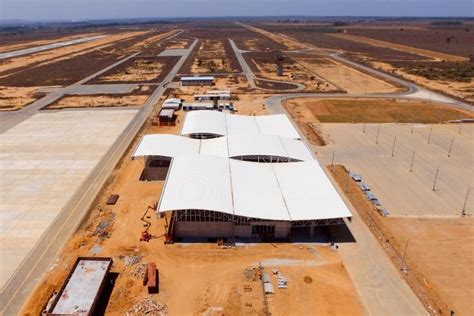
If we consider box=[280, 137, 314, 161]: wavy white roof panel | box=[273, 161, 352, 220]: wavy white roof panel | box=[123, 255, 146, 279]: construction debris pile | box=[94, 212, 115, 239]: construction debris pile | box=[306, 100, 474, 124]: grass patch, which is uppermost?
box=[280, 137, 314, 161]: wavy white roof panel

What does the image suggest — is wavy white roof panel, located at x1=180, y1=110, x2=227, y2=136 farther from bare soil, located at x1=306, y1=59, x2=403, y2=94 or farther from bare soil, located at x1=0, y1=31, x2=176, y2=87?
bare soil, located at x1=0, y1=31, x2=176, y2=87

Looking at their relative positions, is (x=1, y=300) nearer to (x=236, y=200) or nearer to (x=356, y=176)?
(x=236, y=200)

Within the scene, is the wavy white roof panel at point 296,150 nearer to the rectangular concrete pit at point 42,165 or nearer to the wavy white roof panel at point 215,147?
the wavy white roof panel at point 215,147

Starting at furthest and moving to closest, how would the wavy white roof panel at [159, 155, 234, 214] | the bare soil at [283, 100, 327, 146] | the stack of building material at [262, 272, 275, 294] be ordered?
1. the bare soil at [283, 100, 327, 146]
2. the wavy white roof panel at [159, 155, 234, 214]
3. the stack of building material at [262, 272, 275, 294]

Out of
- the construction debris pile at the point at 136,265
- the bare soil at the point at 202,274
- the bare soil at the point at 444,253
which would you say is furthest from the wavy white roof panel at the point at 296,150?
the construction debris pile at the point at 136,265

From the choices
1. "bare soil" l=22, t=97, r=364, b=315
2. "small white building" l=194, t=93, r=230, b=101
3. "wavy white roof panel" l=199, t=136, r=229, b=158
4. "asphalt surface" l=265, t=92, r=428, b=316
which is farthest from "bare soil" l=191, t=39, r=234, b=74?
"asphalt surface" l=265, t=92, r=428, b=316

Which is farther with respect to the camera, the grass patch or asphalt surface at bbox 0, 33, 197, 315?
the grass patch

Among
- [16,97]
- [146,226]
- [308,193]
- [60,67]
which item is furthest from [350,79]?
[60,67]

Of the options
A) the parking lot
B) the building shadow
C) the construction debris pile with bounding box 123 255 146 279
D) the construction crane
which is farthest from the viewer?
the parking lot

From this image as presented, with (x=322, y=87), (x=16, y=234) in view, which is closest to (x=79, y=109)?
(x=16, y=234)
